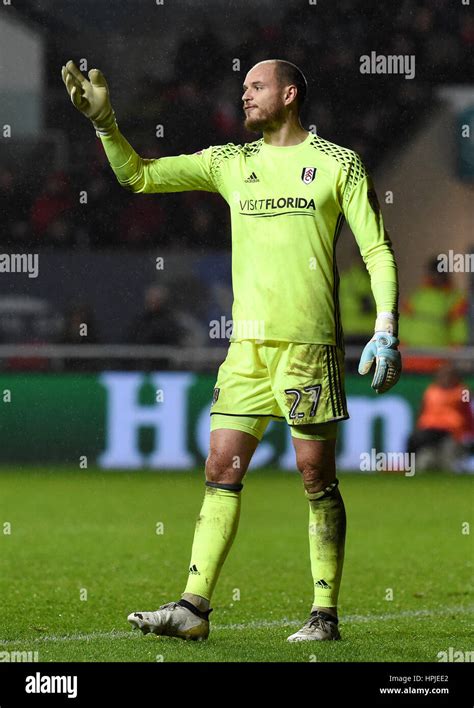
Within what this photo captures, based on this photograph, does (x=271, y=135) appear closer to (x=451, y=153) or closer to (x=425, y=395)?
(x=425, y=395)

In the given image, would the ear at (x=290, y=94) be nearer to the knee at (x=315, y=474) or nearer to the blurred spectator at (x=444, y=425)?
the knee at (x=315, y=474)

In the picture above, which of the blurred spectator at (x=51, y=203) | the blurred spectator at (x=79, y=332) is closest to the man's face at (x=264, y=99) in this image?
the blurred spectator at (x=79, y=332)

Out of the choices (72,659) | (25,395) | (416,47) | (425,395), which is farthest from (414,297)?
(72,659)

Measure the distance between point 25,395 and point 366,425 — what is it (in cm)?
290

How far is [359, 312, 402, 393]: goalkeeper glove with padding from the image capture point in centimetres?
505

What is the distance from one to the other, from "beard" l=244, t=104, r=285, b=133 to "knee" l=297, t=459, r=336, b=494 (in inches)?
47.3

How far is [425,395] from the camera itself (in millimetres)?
12758

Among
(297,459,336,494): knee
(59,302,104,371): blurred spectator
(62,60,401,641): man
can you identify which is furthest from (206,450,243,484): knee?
(59,302,104,371): blurred spectator

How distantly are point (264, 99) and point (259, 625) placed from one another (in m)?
2.02

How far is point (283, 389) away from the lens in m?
5.31

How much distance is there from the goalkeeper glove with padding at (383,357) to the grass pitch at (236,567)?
93 centimetres

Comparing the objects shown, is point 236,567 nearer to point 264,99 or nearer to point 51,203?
point 264,99

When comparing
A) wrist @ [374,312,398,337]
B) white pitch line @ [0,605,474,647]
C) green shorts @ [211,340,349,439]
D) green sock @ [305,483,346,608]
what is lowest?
Result: white pitch line @ [0,605,474,647]

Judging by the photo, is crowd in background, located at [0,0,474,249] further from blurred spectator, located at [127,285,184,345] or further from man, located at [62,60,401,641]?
man, located at [62,60,401,641]
